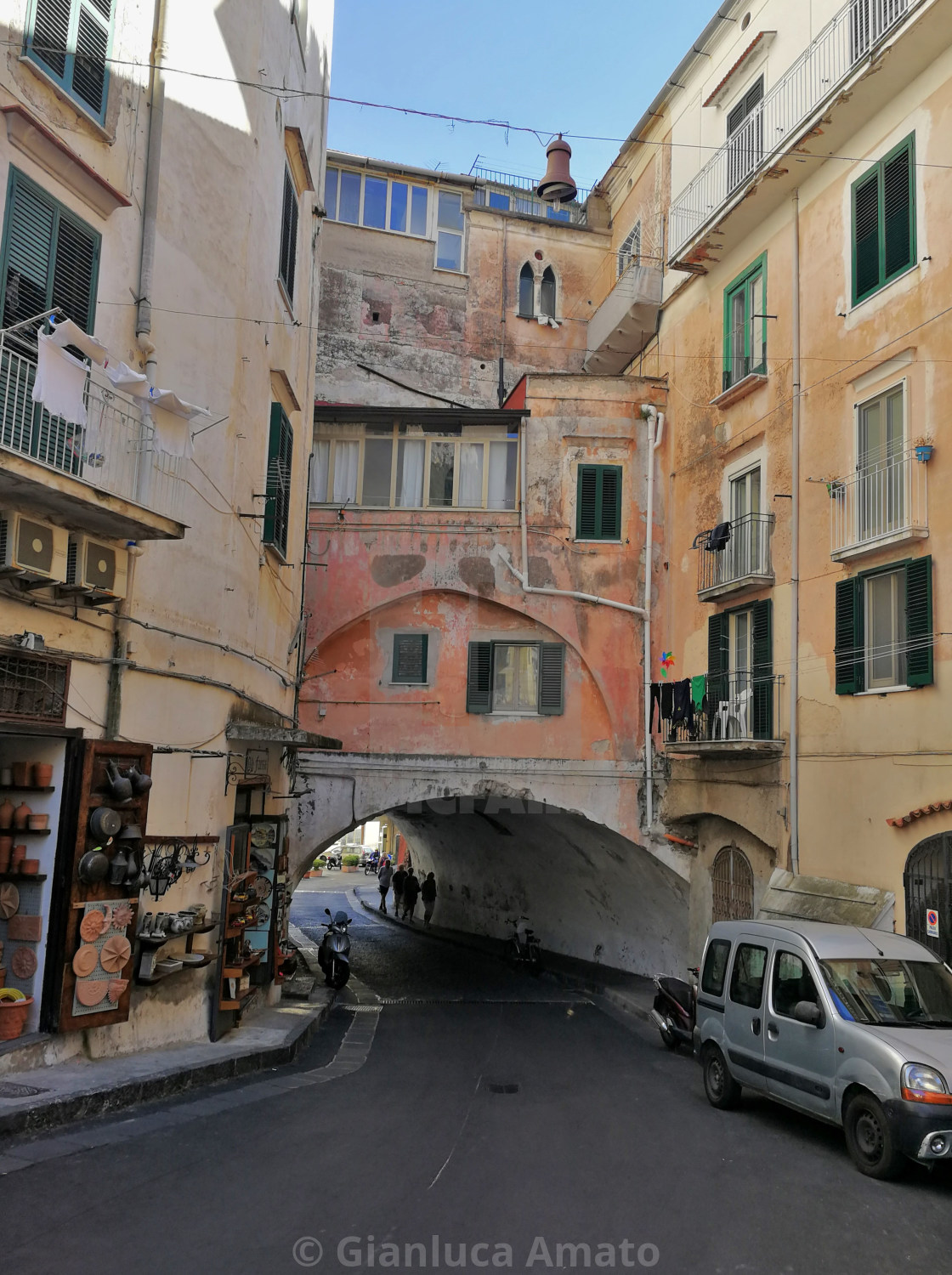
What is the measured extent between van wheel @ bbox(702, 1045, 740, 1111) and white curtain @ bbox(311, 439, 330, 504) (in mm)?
13207

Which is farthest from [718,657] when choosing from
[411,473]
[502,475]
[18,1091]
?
[18,1091]

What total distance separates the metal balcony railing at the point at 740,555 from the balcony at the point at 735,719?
5.23ft

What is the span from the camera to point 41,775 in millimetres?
9906

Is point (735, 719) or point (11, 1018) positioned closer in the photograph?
point (11, 1018)

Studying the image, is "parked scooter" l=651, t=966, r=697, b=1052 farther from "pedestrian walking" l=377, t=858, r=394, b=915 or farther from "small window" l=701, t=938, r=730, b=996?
"pedestrian walking" l=377, t=858, r=394, b=915

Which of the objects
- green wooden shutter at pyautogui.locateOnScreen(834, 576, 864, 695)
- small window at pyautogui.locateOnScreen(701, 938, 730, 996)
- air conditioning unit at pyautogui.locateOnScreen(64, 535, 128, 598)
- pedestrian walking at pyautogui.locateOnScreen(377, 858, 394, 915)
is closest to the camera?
air conditioning unit at pyautogui.locateOnScreen(64, 535, 128, 598)

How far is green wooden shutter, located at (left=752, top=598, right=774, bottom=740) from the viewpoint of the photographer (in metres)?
16.2

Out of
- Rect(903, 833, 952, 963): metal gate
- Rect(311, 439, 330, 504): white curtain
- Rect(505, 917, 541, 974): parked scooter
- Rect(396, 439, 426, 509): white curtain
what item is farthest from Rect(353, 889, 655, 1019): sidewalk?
Rect(311, 439, 330, 504): white curtain

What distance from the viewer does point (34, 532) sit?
9.31 meters

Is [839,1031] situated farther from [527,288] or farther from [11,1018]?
[527,288]

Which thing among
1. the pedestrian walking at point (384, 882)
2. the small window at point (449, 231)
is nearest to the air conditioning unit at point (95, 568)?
the small window at point (449, 231)

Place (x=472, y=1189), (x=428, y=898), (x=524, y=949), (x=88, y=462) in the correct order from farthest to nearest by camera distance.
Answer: (x=428, y=898), (x=524, y=949), (x=88, y=462), (x=472, y=1189)

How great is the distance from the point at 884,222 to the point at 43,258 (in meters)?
10.8

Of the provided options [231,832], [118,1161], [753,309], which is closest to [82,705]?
[231,832]
